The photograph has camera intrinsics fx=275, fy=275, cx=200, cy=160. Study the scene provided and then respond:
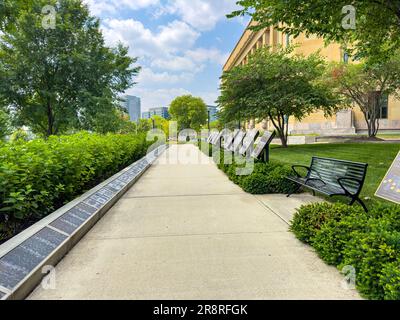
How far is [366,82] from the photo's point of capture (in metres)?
23.2

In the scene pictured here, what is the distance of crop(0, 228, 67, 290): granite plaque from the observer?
8.44ft

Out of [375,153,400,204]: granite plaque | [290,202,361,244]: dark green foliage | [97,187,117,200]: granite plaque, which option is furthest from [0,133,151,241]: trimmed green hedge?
[375,153,400,204]: granite plaque

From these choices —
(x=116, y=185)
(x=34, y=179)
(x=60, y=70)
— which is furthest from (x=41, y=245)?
(x=60, y=70)

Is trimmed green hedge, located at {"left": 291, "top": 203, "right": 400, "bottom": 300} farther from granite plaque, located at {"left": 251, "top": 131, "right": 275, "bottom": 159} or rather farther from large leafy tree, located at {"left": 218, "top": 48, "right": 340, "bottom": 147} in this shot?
large leafy tree, located at {"left": 218, "top": 48, "right": 340, "bottom": 147}

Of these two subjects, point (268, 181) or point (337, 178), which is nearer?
point (337, 178)

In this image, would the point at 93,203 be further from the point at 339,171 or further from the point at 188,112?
the point at 188,112

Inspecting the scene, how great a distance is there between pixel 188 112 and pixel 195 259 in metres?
61.2

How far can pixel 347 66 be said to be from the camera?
77.1 feet

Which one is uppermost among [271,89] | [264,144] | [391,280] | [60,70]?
[60,70]

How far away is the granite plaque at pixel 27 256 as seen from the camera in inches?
101

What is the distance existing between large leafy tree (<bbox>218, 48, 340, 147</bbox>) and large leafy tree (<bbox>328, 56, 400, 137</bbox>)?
6454mm
